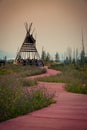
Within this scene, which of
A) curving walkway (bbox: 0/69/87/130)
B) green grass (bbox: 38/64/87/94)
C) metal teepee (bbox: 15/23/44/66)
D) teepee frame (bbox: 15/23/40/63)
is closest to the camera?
curving walkway (bbox: 0/69/87/130)

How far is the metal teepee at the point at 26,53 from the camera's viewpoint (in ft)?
18.6

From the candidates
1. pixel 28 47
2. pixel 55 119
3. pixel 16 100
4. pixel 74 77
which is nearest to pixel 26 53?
pixel 28 47

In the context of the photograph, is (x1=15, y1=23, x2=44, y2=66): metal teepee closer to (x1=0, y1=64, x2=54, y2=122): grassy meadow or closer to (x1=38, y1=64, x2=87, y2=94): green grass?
(x1=38, y1=64, x2=87, y2=94): green grass

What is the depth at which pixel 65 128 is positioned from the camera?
325cm

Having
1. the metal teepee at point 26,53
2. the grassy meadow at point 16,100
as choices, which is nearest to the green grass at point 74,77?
the metal teepee at point 26,53

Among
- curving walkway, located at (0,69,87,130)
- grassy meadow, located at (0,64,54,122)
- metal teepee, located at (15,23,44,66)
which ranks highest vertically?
metal teepee, located at (15,23,44,66)

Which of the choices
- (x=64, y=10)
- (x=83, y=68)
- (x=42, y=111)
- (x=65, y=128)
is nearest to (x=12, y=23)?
(x=64, y=10)

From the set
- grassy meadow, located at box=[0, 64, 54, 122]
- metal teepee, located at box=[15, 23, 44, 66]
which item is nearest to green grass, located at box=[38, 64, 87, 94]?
metal teepee, located at box=[15, 23, 44, 66]

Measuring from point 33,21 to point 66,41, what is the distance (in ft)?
2.20

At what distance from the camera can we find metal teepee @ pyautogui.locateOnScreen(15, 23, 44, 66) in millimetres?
5660

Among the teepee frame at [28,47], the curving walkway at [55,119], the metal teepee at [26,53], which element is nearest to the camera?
the curving walkway at [55,119]

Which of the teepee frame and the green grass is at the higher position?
the teepee frame

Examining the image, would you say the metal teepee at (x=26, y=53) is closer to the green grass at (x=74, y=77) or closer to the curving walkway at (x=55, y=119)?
the green grass at (x=74, y=77)

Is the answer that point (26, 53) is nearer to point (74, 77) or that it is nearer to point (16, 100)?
point (74, 77)
